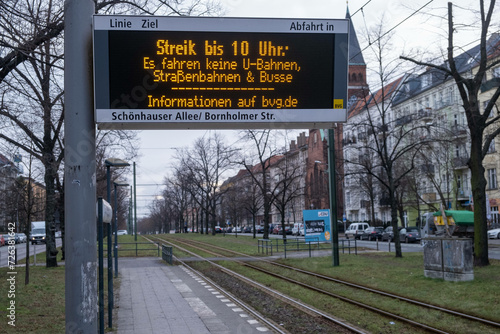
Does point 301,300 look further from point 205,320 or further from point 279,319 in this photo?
point 205,320

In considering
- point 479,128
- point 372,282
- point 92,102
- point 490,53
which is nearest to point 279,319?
point 372,282

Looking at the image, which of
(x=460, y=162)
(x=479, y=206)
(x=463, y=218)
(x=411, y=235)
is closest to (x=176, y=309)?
(x=479, y=206)

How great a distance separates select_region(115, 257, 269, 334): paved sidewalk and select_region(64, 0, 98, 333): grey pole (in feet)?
16.4

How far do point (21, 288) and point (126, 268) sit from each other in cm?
932

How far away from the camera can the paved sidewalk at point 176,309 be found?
1076cm

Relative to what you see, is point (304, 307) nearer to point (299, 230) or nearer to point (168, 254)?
point (168, 254)

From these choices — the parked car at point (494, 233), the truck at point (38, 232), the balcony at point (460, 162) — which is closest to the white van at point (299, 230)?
the balcony at point (460, 162)

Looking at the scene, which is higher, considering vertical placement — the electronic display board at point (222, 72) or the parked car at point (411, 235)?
the electronic display board at point (222, 72)

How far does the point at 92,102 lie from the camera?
19.9ft

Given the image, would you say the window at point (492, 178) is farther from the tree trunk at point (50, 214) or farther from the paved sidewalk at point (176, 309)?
the tree trunk at point (50, 214)

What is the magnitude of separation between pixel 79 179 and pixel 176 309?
26.8ft

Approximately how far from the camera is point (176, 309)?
517 inches

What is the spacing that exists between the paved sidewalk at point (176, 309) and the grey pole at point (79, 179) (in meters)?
5.00

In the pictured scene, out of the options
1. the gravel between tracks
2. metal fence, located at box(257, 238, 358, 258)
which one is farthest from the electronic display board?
metal fence, located at box(257, 238, 358, 258)
